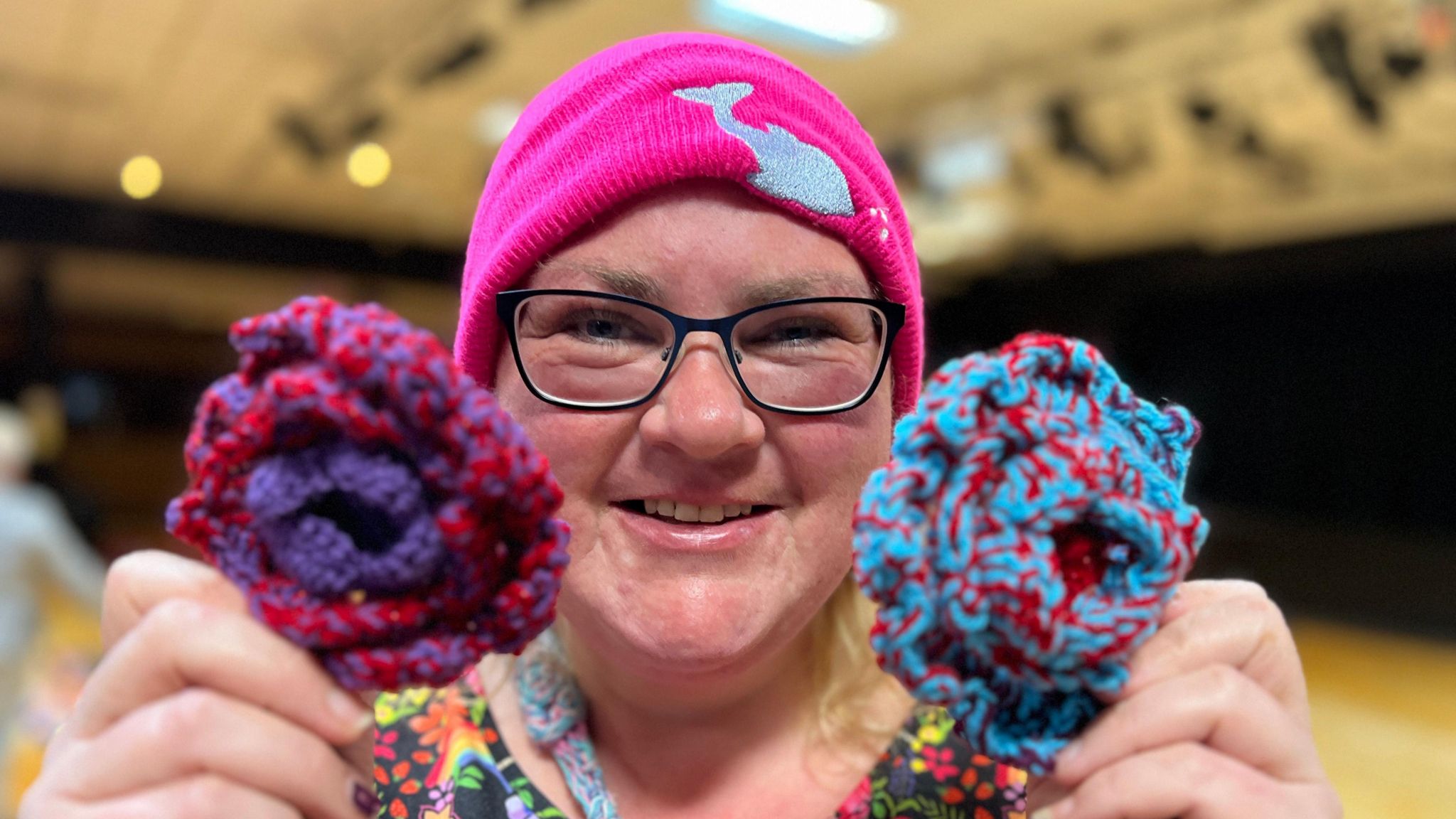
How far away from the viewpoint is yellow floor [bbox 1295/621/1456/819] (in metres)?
3.77

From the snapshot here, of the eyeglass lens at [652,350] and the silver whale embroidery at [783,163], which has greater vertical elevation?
the silver whale embroidery at [783,163]

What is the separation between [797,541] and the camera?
0.93 meters

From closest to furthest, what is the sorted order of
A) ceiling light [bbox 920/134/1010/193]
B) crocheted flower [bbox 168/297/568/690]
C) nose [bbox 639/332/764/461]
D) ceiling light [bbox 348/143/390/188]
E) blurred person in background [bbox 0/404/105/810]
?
crocheted flower [bbox 168/297/568/690] → nose [bbox 639/332/764/461] → blurred person in background [bbox 0/404/105/810] → ceiling light [bbox 348/143/390/188] → ceiling light [bbox 920/134/1010/193]

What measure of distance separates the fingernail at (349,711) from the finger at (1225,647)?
0.55 m

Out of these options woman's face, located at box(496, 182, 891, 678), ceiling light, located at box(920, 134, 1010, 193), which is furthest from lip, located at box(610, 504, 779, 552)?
ceiling light, located at box(920, 134, 1010, 193)

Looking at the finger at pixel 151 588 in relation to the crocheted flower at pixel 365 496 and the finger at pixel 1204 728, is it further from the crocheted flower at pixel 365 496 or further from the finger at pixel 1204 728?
the finger at pixel 1204 728

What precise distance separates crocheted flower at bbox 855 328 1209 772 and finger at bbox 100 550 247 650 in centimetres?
47

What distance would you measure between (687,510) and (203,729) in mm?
437

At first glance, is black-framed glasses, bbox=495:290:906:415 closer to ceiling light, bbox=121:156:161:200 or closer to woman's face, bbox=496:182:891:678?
woman's face, bbox=496:182:891:678

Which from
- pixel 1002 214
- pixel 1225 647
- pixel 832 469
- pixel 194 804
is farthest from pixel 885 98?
pixel 194 804

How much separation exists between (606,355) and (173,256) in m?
7.36

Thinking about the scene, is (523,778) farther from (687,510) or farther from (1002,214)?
(1002,214)

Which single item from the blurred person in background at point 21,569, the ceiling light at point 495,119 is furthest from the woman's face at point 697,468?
the ceiling light at point 495,119

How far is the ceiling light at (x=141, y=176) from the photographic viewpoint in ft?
19.3
